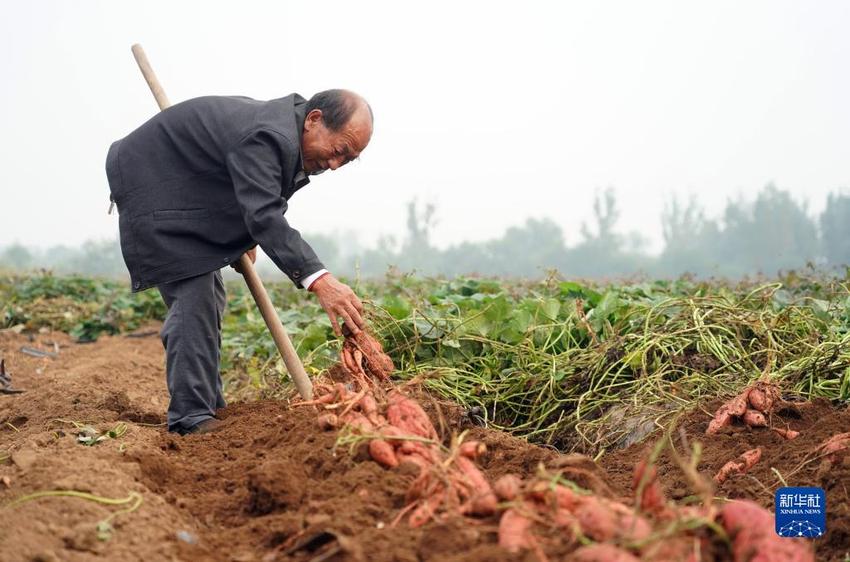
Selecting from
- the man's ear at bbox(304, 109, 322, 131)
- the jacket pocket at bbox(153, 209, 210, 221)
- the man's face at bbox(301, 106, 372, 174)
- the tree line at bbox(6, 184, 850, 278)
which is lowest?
the tree line at bbox(6, 184, 850, 278)

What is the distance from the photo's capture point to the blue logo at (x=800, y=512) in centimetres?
263

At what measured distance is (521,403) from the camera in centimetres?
444

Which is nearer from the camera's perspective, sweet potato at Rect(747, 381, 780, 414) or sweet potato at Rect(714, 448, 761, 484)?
sweet potato at Rect(714, 448, 761, 484)

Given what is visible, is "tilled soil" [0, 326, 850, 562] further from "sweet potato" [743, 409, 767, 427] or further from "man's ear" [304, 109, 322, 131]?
"man's ear" [304, 109, 322, 131]

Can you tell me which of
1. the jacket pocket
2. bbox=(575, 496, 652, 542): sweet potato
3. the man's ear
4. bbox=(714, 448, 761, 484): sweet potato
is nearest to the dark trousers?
the jacket pocket

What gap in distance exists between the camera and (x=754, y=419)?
3479 millimetres

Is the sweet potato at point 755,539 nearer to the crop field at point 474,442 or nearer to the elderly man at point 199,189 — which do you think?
the crop field at point 474,442

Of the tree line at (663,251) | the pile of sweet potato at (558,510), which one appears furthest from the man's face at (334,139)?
the tree line at (663,251)

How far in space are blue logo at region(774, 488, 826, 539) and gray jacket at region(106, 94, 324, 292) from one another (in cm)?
226

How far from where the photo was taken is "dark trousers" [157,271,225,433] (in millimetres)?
3709

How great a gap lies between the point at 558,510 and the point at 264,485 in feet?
3.02

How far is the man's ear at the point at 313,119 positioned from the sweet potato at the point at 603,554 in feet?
8.06

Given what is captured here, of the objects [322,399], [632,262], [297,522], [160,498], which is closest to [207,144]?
[322,399]

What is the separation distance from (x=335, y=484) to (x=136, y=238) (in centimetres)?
185
